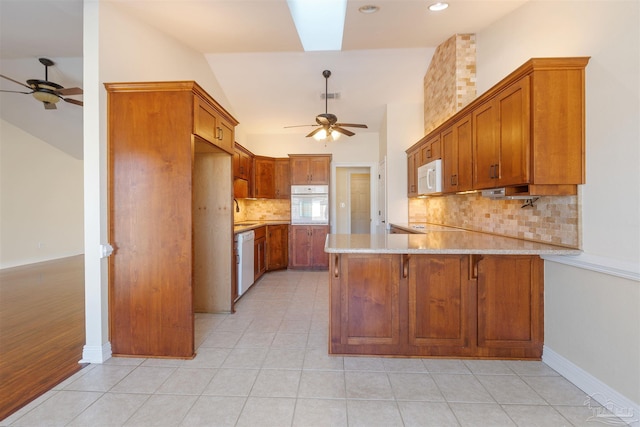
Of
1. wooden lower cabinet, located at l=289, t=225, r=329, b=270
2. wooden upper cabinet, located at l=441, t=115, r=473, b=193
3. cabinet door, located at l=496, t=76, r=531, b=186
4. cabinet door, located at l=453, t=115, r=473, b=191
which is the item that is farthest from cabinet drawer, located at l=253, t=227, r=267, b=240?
cabinet door, located at l=496, t=76, r=531, b=186

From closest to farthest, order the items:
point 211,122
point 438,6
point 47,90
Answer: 1. point 211,122
2. point 438,6
3. point 47,90

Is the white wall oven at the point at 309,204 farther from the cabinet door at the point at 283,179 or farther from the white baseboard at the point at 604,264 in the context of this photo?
the white baseboard at the point at 604,264

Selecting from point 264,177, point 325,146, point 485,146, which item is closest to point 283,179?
point 264,177

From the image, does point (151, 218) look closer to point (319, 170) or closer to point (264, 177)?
point (264, 177)

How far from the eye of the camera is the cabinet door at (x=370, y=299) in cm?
236

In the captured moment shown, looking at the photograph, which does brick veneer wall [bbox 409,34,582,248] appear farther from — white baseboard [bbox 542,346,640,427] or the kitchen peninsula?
white baseboard [bbox 542,346,640,427]

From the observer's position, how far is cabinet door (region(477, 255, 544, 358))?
→ 229 centimetres

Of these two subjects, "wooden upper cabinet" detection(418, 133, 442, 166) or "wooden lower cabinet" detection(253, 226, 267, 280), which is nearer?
"wooden upper cabinet" detection(418, 133, 442, 166)

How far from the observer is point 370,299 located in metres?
2.37

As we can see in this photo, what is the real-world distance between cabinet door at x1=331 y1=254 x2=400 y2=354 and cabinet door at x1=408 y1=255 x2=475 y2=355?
142mm

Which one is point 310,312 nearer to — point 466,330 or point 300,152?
point 466,330

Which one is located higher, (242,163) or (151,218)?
(242,163)

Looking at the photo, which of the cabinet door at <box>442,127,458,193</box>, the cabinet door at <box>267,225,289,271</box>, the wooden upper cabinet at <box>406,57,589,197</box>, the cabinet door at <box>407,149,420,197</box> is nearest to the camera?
the wooden upper cabinet at <box>406,57,589,197</box>

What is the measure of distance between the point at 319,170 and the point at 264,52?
235 cm
